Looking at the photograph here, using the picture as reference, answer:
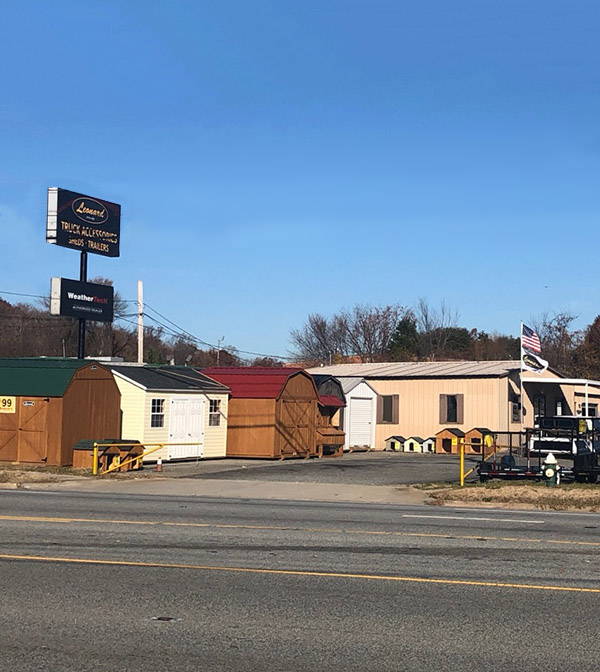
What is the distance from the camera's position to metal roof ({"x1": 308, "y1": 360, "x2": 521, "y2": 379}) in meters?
44.9

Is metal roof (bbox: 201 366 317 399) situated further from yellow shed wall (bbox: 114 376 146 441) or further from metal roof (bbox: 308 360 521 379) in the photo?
metal roof (bbox: 308 360 521 379)

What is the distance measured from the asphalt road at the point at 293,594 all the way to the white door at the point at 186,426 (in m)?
17.3

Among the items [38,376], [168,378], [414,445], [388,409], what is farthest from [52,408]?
[388,409]

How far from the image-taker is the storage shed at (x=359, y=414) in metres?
44.3

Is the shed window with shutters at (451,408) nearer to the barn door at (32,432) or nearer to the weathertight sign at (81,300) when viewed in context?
the weathertight sign at (81,300)

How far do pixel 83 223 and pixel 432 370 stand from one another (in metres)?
19.8

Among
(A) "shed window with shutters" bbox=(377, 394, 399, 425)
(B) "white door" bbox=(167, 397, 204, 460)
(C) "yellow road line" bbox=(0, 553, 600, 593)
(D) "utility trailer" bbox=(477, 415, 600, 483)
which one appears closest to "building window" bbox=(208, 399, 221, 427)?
(B) "white door" bbox=(167, 397, 204, 460)

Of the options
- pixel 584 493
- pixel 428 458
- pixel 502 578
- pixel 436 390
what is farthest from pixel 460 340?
pixel 502 578

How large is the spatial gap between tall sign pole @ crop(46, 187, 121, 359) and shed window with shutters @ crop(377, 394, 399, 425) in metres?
15.3

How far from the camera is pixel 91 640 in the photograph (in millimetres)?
7445

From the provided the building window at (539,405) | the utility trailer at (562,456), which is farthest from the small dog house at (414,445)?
the utility trailer at (562,456)

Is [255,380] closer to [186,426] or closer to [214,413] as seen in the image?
[214,413]

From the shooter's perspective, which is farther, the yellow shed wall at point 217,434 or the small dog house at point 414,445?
the small dog house at point 414,445

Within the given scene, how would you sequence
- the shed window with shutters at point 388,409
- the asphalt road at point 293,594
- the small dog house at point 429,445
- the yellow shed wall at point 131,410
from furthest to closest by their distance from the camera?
1. the shed window with shutters at point 388,409
2. the small dog house at point 429,445
3. the yellow shed wall at point 131,410
4. the asphalt road at point 293,594
